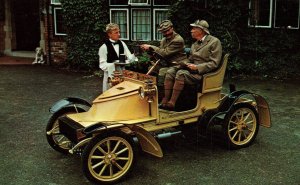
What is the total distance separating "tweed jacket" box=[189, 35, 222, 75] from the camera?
603cm

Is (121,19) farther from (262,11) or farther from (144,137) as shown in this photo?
(144,137)

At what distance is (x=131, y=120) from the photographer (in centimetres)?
548

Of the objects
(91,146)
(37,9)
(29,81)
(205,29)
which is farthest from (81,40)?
(91,146)

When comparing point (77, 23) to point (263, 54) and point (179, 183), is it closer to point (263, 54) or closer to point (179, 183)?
point (263, 54)

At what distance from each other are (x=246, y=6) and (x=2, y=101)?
7.75 m

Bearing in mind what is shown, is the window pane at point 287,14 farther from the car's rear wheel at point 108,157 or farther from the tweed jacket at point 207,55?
the car's rear wheel at point 108,157

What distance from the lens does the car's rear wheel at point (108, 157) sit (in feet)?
16.1

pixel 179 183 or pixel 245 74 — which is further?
pixel 245 74

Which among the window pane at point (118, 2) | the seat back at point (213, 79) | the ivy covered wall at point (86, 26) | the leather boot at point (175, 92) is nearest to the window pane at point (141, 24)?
the window pane at point (118, 2)

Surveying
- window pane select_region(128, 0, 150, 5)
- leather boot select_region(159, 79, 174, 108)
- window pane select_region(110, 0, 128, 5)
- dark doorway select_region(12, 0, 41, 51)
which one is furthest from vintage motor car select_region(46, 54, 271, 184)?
dark doorway select_region(12, 0, 41, 51)

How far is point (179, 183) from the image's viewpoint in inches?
201

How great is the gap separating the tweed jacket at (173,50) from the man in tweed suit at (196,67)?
19 centimetres

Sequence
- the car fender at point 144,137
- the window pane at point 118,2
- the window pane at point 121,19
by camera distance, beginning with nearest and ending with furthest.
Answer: the car fender at point 144,137, the window pane at point 118,2, the window pane at point 121,19

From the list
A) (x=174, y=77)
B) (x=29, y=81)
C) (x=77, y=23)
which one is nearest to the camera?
(x=174, y=77)
